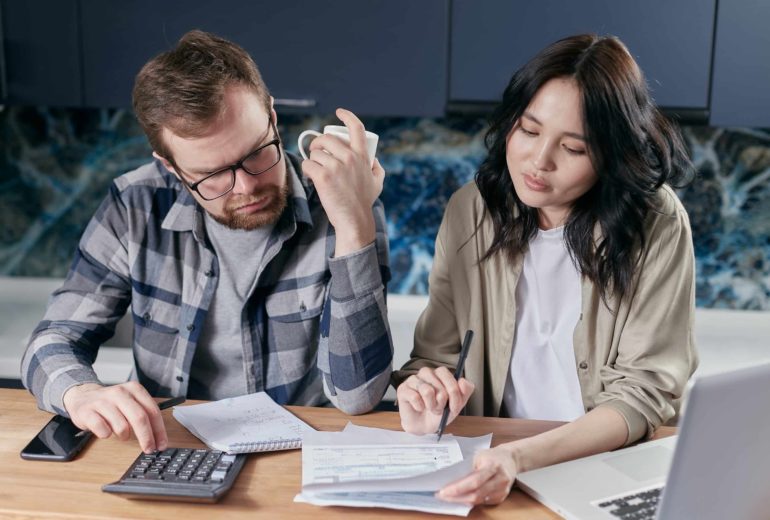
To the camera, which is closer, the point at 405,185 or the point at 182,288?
the point at 182,288

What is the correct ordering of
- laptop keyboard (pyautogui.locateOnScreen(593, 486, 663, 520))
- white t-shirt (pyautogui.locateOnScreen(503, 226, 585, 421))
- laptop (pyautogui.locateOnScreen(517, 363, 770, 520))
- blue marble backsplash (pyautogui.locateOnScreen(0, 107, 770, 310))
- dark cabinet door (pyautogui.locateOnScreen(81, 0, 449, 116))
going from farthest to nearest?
1. blue marble backsplash (pyautogui.locateOnScreen(0, 107, 770, 310))
2. dark cabinet door (pyautogui.locateOnScreen(81, 0, 449, 116))
3. white t-shirt (pyautogui.locateOnScreen(503, 226, 585, 421))
4. laptop keyboard (pyautogui.locateOnScreen(593, 486, 663, 520))
5. laptop (pyautogui.locateOnScreen(517, 363, 770, 520))

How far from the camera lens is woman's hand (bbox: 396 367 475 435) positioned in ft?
4.03

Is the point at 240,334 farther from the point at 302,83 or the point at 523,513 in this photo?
the point at 302,83

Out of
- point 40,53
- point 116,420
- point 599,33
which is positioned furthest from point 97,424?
point 599,33

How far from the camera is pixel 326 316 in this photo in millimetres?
1471

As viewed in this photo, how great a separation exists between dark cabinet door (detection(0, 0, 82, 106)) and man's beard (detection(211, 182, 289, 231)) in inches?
39.8

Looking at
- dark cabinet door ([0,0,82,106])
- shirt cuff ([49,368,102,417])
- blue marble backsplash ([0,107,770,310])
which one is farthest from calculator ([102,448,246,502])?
blue marble backsplash ([0,107,770,310])

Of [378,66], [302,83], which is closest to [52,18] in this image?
[302,83]

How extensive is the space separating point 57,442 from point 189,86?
63 centimetres

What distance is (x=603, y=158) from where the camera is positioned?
4.49 feet

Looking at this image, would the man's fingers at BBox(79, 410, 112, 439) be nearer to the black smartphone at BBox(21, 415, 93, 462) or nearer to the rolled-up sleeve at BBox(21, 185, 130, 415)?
the black smartphone at BBox(21, 415, 93, 462)

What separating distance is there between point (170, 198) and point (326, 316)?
1.36ft

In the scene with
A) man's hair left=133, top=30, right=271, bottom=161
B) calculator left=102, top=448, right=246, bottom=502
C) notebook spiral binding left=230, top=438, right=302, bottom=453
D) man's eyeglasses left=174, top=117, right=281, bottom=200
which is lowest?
notebook spiral binding left=230, top=438, right=302, bottom=453

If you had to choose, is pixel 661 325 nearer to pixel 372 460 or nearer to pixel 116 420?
pixel 372 460
